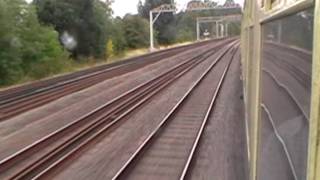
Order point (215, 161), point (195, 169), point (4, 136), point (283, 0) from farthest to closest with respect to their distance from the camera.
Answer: point (4, 136) < point (215, 161) < point (195, 169) < point (283, 0)

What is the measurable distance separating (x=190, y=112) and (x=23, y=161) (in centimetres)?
715

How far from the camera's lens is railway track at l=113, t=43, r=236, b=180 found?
30.8 ft

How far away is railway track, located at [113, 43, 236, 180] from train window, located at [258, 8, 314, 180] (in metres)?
5.92

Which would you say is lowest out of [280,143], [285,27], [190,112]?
[190,112]

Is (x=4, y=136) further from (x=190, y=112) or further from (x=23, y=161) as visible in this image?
(x=190, y=112)

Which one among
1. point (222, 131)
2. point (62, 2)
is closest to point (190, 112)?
point (222, 131)

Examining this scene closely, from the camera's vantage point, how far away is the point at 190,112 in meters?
16.4

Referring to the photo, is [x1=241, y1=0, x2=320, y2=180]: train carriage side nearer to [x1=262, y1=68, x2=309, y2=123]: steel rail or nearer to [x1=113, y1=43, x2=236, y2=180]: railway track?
[x1=262, y1=68, x2=309, y2=123]: steel rail

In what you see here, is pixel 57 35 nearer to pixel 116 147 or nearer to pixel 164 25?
pixel 116 147

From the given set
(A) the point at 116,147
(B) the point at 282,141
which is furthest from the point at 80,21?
(B) the point at 282,141

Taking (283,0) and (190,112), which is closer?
(283,0)

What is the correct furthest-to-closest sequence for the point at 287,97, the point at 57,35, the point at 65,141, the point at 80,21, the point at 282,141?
1. the point at 80,21
2. the point at 57,35
3. the point at 65,141
4. the point at 282,141
5. the point at 287,97

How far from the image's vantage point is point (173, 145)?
11695 millimetres

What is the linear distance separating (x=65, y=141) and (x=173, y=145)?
102 inches
